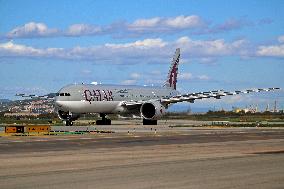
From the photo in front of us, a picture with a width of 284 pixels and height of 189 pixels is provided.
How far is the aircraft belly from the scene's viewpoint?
65625 mm

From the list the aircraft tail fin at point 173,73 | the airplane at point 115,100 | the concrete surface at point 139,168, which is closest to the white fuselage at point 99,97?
the airplane at point 115,100

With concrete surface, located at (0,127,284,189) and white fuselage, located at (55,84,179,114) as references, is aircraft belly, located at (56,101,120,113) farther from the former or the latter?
concrete surface, located at (0,127,284,189)

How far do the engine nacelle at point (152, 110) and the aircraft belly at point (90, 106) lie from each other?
3229 mm

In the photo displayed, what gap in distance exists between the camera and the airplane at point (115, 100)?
66.0 metres

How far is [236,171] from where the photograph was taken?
1844 cm

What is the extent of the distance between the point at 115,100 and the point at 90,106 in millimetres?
4459

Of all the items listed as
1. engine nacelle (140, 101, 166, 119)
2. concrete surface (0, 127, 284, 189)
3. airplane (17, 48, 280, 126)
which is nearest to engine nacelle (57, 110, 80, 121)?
airplane (17, 48, 280, 126)

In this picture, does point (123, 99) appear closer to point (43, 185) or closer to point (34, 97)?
point (34, 97)

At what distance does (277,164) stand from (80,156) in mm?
7685

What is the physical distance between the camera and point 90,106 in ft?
221

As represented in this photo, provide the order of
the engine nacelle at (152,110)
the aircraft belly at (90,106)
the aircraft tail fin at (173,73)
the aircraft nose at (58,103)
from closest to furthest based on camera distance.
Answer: the aircraft nose at (58,103)
the aircraft belly at (90,106)
the engine nacelle at (152,110)
the aircraft tail fin at (173,73)

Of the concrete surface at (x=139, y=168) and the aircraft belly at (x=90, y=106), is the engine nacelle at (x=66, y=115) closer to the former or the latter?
the aircraft belly at (x=90, y=106)

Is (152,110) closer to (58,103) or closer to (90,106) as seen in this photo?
(90,106)

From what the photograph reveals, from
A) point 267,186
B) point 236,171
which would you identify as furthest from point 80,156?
point 267,186
